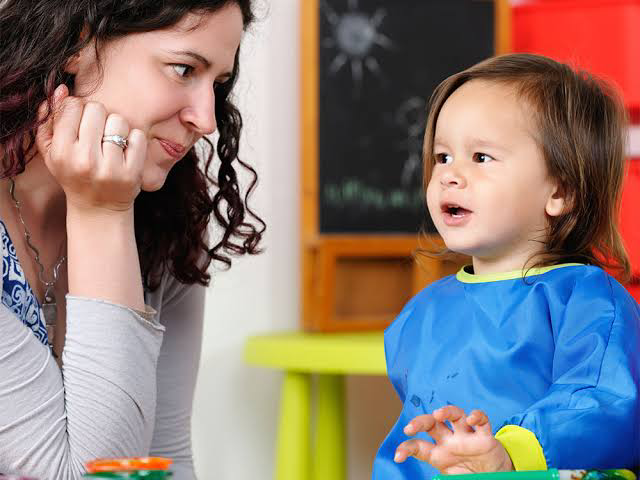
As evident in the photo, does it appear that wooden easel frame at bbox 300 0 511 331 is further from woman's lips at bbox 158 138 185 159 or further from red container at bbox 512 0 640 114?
woman's lips at bbox 158 138 185 159

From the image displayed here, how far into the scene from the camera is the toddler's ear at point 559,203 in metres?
1.15

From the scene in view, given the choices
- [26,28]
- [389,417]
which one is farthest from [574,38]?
[26,28]

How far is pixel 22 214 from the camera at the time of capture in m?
1.35

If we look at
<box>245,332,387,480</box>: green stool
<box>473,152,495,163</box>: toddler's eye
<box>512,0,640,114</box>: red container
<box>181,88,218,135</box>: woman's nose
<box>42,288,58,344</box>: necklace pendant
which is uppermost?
<box>512,0,640,114</box>: red container

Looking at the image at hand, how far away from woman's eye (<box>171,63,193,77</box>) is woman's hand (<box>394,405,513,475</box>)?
1.93 ft

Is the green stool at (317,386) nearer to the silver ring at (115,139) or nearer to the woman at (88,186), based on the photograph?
the woman at (88,186)

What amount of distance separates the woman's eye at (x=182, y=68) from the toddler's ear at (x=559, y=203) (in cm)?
48

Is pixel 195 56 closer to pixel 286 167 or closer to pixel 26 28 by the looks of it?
pixel 26 28

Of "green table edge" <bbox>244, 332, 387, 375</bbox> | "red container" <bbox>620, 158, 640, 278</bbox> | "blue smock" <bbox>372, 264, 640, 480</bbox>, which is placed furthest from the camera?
"red container" <bbox>620, 158, 640, 278</bbox>

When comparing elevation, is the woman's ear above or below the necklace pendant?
above

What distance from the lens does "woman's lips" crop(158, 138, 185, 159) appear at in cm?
127

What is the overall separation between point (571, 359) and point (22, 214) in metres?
0.76

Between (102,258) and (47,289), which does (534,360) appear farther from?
(47,289)

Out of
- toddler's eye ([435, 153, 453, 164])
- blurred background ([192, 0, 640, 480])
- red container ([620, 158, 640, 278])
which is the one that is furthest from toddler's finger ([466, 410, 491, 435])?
blurred background ([192, 0, 640, 480])
